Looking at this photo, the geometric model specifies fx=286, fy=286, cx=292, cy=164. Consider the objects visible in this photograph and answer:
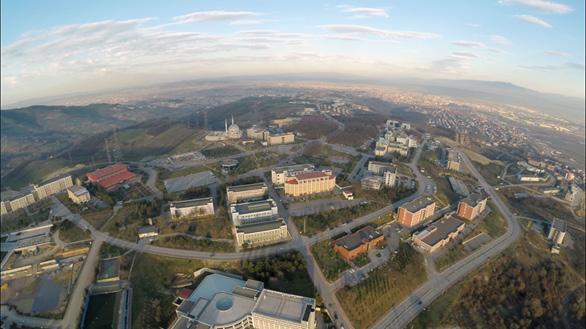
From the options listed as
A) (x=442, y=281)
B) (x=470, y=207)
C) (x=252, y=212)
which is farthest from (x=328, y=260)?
(x=470, y=207)

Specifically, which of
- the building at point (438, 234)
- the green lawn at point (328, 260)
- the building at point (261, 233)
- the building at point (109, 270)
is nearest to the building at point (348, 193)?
the building at point (438, 234)

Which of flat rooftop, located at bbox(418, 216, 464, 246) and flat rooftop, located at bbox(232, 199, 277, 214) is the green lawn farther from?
flat rooftop, located at bbox(418, 216, 464, 246)

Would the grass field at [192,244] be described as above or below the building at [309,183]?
below

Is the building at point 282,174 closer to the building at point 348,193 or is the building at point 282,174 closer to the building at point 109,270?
the building at point 348,193

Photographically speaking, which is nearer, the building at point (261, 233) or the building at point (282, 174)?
the building at point (261, 233)

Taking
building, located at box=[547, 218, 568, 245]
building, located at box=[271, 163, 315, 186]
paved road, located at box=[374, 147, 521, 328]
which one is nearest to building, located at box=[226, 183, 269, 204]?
building, located at box=[271, 163, 315, 186]

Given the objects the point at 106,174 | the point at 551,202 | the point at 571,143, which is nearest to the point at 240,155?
the point at 106,174

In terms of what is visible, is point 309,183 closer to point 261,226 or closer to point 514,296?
point 261,226
